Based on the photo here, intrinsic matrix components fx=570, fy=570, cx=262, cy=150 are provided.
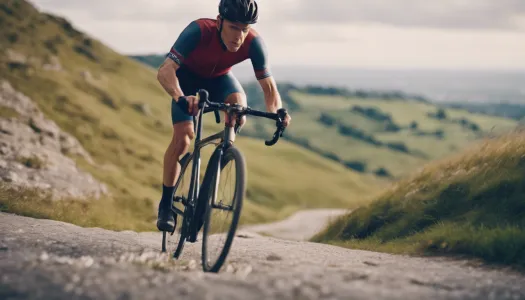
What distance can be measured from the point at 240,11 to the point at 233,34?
1.30 feet

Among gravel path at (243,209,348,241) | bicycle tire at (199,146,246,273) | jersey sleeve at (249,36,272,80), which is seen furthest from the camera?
gravel path at (243,209,348,241)

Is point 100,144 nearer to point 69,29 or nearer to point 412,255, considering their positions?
point 412,255

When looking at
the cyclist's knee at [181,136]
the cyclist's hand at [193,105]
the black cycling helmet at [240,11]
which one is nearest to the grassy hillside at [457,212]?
the cyclist's knee at [181,136]

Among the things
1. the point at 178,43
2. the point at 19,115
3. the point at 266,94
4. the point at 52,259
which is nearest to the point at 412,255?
the point at 266,94

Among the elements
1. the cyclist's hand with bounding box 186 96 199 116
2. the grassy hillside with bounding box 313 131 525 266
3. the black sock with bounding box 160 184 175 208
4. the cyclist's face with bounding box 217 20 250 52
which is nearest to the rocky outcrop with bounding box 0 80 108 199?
the black sock with bounding box 160 184 175 208

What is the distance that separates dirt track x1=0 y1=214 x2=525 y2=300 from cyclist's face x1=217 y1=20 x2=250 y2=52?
2925 millimetres

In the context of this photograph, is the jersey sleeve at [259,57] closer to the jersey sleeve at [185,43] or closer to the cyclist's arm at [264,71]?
the cyclist's arm at [264,71]

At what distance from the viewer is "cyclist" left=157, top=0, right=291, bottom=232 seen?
7.63 m

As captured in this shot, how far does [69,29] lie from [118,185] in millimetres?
114572

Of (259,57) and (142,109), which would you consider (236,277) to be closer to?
(259,57)

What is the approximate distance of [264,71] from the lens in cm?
841

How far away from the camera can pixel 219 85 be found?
29.0ft

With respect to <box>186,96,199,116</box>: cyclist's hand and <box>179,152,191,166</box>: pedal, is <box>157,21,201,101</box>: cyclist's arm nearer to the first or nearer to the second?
<box>186,96,199,116</box>: cyclist's hand

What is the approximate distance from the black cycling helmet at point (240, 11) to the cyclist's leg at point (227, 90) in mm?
1316
